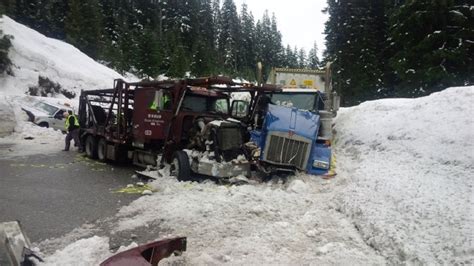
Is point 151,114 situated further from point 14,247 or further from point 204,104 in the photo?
point 14,247

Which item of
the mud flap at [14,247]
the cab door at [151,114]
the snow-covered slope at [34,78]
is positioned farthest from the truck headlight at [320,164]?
the snow-covered slope at [34,78]

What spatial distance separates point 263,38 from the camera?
9725 cm

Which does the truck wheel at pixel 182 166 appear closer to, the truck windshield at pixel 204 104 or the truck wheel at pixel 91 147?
the truck windshield at pixel 204 104

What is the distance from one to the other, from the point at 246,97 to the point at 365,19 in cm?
2486

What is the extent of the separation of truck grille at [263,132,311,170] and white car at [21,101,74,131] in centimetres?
1501

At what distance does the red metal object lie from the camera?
4.20 meters

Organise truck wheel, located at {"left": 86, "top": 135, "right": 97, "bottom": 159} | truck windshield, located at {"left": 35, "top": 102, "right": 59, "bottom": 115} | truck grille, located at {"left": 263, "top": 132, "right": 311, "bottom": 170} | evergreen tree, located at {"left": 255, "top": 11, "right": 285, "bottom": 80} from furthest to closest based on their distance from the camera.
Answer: evergreen tree, located at {"left": 255, "top": 11, "right": 285, "bottom": 80} → truck windshield, located at {"left": 35, "top": 102, "right": 59, "bottom": 115} → truck wheel, located at {"left": 86, "top": 135, "right": 97, "bottom": 159} → truck grille, located at {"left": 263, "top": 132, "right": 311, "bottom": 170}

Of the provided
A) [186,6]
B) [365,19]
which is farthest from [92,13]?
[365,19]

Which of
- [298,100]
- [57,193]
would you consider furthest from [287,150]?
[57,193]

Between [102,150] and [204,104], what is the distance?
4.88 m

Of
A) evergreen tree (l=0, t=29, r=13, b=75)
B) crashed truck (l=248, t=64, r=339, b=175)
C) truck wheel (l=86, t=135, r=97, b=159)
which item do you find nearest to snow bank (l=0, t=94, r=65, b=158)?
truck wheel (l=86, t=135, r=97, b=159)

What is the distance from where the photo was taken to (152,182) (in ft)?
31.9

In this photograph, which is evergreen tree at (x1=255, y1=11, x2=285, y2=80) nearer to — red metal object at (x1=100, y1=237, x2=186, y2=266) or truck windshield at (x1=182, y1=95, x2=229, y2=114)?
truck windshield at (x1=182, y1=95, x2=229, y2=114)

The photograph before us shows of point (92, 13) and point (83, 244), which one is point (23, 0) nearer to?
point (92, 13)
